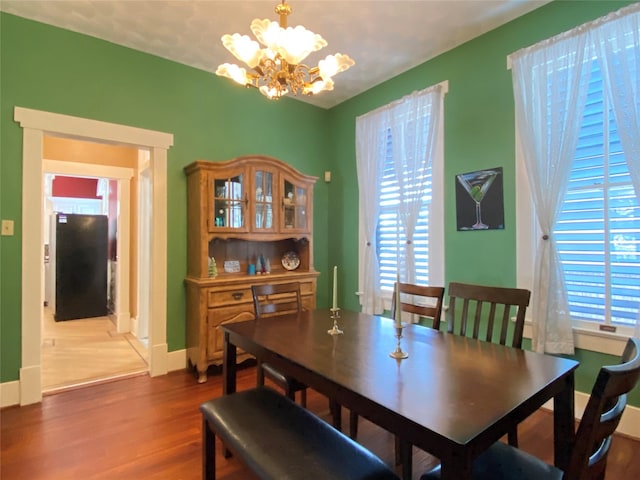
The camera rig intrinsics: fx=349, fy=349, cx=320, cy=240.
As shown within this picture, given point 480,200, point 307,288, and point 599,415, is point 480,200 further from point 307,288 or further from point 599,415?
point 599,415

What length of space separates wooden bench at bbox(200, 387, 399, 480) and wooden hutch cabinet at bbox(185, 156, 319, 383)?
1.45m

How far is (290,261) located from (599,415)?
10.5 ft

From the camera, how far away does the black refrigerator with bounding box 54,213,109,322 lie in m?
5.30

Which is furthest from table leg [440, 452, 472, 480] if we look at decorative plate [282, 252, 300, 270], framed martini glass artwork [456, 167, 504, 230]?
decorative plate [282, 252, 300, 270]

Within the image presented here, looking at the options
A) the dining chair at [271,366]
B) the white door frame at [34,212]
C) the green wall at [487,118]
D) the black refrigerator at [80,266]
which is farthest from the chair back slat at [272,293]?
the black refrigerator at [80,266]

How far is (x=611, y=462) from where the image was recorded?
1.94 meters

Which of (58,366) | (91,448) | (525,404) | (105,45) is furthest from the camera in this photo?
(58,366)

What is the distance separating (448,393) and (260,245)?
2907 mm

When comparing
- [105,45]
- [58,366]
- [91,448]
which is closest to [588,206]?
[91,448]

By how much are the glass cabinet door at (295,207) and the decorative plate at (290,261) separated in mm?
362

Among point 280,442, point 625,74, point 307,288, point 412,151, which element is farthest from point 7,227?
point 625,74

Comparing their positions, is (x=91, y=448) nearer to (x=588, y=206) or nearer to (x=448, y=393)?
(x=448, y=393)

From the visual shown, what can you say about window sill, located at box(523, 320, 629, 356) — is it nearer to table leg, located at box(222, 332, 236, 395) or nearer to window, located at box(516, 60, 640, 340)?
window, located at box(516, 60, 640, 340)

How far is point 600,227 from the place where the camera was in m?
2.24
